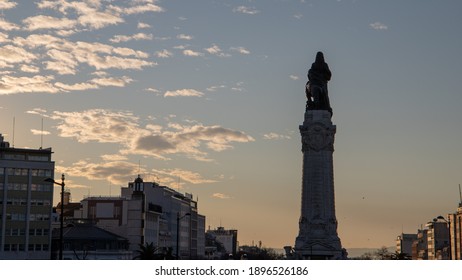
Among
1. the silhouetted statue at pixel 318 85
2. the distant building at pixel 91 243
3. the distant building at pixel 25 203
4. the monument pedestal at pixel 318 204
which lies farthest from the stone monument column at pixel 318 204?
the distant building at pixel 25 203

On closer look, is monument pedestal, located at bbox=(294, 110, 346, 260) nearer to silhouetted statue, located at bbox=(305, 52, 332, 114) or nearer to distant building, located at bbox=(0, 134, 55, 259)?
silhouetted statue, located at bbox=(305, 52, 332, 114)

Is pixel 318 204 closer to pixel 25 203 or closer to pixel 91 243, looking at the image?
pixel 91 243

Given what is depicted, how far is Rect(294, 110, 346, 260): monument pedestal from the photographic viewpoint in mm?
140000

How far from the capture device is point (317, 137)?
14275cm

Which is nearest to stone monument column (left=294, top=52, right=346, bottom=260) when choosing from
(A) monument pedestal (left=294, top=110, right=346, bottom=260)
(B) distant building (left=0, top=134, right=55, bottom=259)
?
(A) monument pedestal (left=294, top=110, right=346, bottom=260)

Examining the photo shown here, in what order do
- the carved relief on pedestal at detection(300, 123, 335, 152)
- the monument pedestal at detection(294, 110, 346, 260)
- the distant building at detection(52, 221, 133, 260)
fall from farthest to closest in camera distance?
1. the distant building at detection(52, 221, 133, 260)
2. the carved relief on pedestal at detection(300, 123, 335, 152)
3. the monument pedestal at detection(294, 110, 346, 260)

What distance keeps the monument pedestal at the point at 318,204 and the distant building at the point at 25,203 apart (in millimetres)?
50249

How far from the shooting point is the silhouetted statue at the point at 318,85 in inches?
5940

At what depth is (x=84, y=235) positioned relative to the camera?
177 metres

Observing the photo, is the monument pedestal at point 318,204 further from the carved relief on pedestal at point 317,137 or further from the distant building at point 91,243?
the distant building at point 91,243

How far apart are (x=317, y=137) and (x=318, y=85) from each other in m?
14.0
